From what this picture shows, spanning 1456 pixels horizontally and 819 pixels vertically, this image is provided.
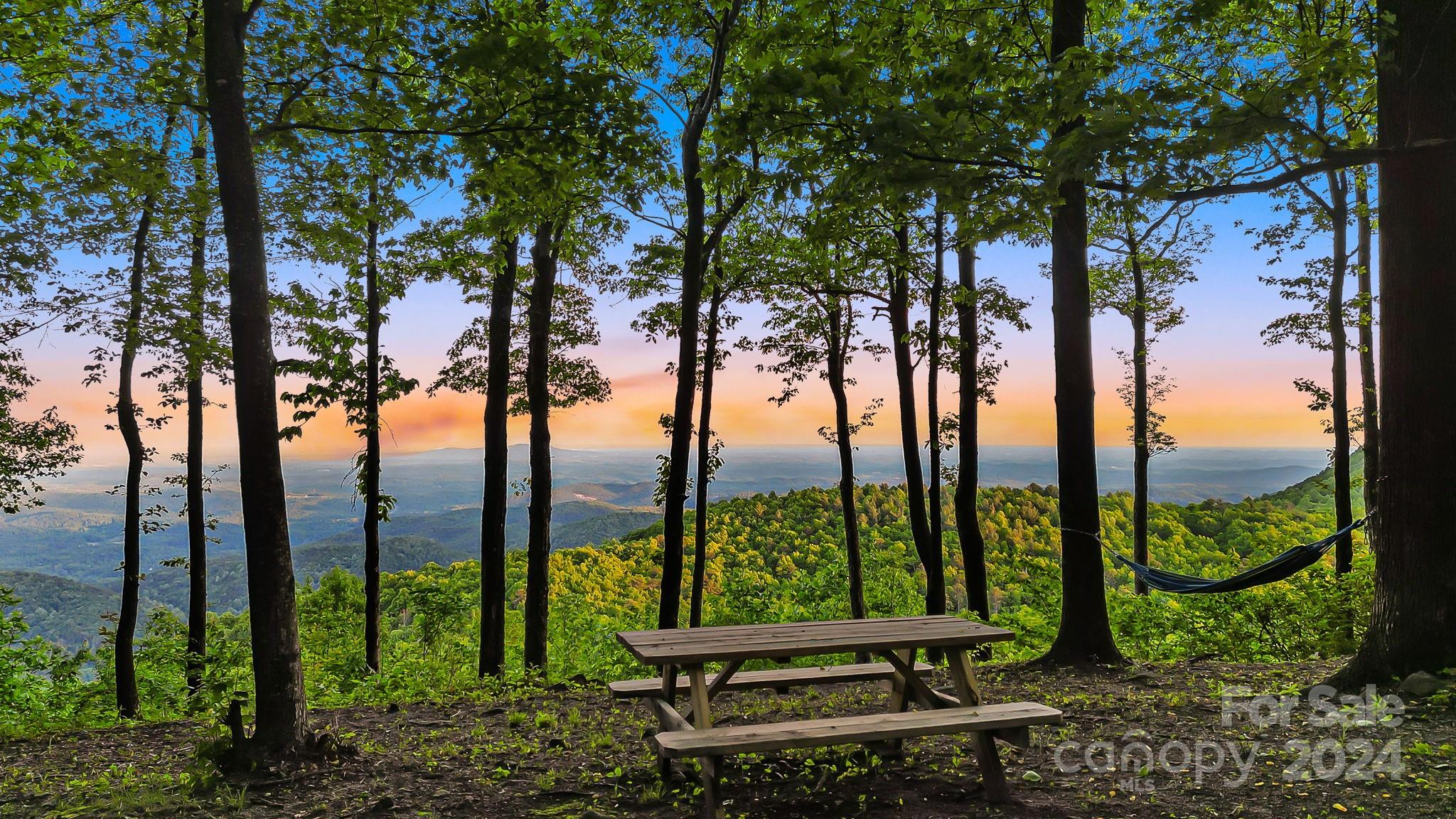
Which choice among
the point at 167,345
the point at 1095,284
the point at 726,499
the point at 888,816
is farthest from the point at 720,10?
the point at 726,499

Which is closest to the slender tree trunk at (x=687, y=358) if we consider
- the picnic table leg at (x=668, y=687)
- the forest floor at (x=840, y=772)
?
the forest floor at (x=840, y=772)

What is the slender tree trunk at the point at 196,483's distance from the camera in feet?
33.3

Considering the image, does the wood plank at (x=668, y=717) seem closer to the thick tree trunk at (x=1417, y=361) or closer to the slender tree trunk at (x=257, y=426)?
the slender tree trunk at (x=257, y=426)

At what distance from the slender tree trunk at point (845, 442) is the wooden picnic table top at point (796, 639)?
790cm

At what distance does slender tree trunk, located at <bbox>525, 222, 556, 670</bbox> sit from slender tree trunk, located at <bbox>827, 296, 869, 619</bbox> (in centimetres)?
454

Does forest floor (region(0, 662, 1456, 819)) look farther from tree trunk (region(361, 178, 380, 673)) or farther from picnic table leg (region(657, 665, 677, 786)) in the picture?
tree trunk (region(361, 178, 380, 673))

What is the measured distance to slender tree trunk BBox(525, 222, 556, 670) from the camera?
9.47 meters

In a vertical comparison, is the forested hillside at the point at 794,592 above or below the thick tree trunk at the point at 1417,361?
below

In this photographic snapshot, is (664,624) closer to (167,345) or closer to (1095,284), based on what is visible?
(167,345)

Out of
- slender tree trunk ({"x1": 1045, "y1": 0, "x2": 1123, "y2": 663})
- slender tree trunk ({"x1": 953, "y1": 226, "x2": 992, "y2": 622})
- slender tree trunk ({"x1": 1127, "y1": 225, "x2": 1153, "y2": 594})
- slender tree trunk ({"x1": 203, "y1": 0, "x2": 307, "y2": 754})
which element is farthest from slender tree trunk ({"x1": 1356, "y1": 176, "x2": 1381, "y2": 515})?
slender tree trunk ({"x1": 203, "y1": 0, "x2": 307, "y2": 754})

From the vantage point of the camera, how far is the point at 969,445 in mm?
10273

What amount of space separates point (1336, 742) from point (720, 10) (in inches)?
295

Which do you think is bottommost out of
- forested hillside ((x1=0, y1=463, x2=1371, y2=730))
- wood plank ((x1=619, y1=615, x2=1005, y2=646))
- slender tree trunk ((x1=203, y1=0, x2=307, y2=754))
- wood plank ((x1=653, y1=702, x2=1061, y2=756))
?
forested hillside ((x1=0, y1=463, x2=1371, y2=730))

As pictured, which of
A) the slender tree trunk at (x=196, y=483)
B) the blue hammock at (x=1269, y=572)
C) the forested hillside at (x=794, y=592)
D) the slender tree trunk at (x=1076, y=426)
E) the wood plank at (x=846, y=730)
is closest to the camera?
the wood plank at (x=846, y=730)
